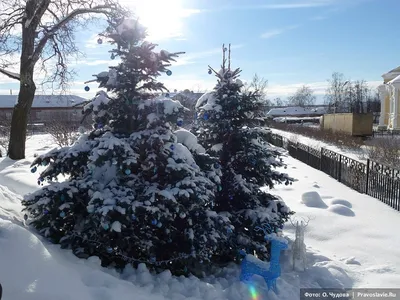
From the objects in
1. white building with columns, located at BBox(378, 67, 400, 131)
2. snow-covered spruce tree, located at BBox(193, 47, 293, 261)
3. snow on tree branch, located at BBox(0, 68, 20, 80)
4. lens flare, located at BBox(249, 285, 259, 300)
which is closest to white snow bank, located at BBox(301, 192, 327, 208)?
snow-covered spruce tree, located at BBox(193, 47, 293, 261)

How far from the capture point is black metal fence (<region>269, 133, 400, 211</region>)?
25.9 ft

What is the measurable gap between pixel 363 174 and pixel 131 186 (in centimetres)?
765

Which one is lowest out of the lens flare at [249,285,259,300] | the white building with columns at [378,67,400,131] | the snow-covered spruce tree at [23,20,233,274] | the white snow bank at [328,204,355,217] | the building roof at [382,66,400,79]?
the white snow bank at [328,204,355,217]

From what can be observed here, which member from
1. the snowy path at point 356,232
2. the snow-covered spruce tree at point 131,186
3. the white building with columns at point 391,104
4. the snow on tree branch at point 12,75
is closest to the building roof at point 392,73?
the white building with columns at point 391,104

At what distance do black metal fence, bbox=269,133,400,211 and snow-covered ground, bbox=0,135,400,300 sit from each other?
783mm

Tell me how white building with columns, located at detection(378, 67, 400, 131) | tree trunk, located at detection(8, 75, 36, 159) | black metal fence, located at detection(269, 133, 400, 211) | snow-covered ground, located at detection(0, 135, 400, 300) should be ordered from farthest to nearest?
white building with columns, located at detection(378, 67, 400, 131), tree trunk, located at detection(8, 75, 36, 159), black metal fence, located at detection(269, 133, 400, 211), snow-covered ground, located at detection(0, 135, 400, 300)

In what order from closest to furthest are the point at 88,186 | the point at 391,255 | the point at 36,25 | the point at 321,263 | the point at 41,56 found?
the point at 88,186 < the point at 321,263 < the point at 391,255 < the point at 36,25 < the point at 41,56

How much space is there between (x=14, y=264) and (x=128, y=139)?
1.52 meters

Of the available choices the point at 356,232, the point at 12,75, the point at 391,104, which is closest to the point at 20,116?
the point at 12,75

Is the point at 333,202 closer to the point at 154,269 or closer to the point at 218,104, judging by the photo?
the point at 218,104

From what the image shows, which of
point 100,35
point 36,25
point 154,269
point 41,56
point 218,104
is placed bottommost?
point 154,269

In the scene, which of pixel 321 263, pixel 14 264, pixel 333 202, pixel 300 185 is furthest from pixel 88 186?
pixel 300 185

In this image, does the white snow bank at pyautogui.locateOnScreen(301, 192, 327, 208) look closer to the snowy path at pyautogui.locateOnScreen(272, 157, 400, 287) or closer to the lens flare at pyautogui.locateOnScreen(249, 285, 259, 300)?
the snowy path at pyautogui.locateOnScreen(272, 157, 400, 287)

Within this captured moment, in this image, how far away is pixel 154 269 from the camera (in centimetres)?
362
